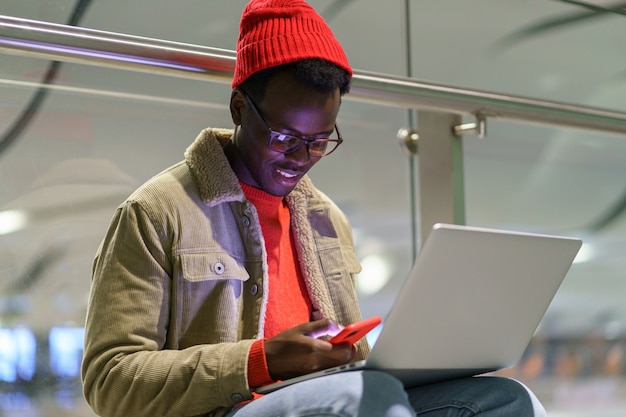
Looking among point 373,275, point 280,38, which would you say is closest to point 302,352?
point 280,38

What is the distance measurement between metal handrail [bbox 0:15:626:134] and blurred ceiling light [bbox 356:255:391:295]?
0.28 m

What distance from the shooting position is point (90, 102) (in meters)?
1.36

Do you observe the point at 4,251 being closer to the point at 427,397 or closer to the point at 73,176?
the point at 73,176

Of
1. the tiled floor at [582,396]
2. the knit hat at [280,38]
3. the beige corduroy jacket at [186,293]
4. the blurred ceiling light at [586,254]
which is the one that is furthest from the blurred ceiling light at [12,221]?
the blurred ceiling light at [586,254]

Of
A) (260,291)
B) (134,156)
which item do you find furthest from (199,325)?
(134,156)

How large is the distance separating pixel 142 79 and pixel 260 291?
43 cm

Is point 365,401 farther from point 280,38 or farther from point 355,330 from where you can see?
point 280,38

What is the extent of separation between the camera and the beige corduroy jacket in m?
1.00

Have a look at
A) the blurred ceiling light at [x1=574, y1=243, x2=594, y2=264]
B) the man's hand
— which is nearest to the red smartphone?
the man's hand

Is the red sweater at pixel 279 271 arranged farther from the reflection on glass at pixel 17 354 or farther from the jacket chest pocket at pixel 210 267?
the reflection on glass at pixel 17 354

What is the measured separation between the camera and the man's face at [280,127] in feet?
3.76

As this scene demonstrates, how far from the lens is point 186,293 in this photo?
109 centimetres

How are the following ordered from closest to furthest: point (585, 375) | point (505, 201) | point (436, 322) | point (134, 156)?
point (436, 322), point (134, 156), point (505, 201), point (585, 375)

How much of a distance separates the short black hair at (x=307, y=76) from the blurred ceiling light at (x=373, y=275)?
0.54 meters
